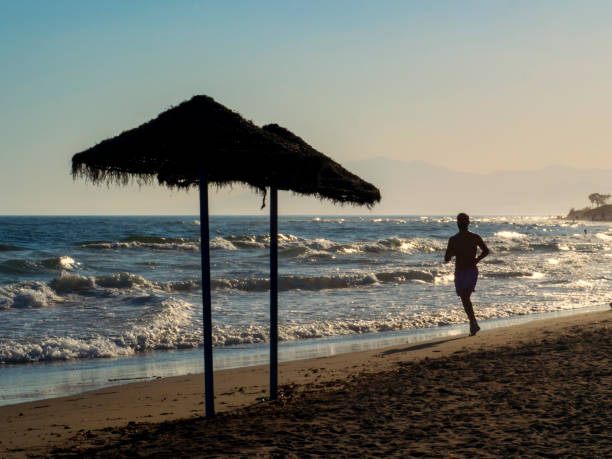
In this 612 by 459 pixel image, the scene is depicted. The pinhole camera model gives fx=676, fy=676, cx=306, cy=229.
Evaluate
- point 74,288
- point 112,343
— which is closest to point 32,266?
point 74,288

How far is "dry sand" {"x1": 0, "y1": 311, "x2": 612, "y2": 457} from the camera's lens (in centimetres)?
433

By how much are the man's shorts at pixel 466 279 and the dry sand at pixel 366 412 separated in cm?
198

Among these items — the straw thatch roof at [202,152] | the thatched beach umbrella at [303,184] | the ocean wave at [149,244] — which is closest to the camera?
the straw thatch roof at [202,152]

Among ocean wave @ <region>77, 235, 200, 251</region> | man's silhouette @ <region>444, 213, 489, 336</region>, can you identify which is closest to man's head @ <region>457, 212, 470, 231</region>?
man's silhouette @ <region>444, 213, 489, 336</region>

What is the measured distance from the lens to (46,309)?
14.0 m

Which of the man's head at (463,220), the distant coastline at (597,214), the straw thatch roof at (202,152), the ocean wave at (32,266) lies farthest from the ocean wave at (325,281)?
the distant coastline at (597,214)

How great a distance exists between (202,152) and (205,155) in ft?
0.12

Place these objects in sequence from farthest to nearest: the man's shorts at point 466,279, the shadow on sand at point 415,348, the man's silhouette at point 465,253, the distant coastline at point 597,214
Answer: the distant coastline at point 597,214, the man's shorts at point 466,279, the man's silhouette at point 465,253, the shadow on sand at point 415,348

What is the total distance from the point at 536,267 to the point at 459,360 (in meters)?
19.6

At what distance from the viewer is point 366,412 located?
5.18 metres

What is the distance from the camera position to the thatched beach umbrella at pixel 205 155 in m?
4.95

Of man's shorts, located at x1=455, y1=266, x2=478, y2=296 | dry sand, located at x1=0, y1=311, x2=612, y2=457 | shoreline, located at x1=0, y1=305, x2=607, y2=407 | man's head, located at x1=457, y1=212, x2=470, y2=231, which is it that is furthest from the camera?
man's shorts, located at x1=455, y1=266, x2=478, y2=296

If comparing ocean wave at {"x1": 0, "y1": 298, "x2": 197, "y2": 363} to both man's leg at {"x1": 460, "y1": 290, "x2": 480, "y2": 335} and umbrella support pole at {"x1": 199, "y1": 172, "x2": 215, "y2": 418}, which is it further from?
umbrella support pole at {"x1": 199, "y1": 172, "x2": 215, "y2": 418}

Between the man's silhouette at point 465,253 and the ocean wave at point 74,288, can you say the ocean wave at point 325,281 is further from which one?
the man's silhouette at point 465,253
